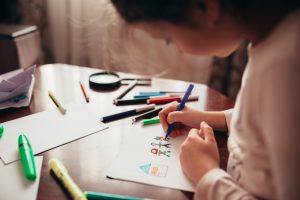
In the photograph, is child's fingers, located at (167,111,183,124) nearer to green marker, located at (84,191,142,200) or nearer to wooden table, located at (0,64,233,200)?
wooden table, located at (0,64,233,200)

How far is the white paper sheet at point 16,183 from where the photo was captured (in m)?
0.50

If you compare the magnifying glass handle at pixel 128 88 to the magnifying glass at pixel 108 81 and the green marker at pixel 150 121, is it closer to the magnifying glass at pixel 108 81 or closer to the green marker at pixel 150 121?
the magnifying glass at pixel 108 81

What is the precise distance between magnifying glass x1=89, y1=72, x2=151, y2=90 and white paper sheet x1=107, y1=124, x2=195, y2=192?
0.77 feet

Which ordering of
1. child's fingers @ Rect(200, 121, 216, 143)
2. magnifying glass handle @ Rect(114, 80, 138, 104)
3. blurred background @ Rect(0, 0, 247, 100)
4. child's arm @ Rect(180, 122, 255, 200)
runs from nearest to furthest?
child's arm @ Rect(180, 122, 255, 200) < child's fingers @ Rect(200, 121, 216, 143) < magnifying glass handle @ Rect(114, 80, 138, 104) < blurred background @ Rect(0, 0, 247, 100)

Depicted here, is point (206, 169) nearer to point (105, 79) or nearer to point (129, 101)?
point (129, 101)

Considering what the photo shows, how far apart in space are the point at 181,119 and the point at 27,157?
32 centimetres

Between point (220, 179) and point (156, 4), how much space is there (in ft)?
0.91

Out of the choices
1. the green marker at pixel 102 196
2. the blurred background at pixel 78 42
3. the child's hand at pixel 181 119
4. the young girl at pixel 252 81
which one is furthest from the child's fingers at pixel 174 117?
the blurred background at pixel 78 42

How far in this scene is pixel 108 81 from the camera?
0.92 metres

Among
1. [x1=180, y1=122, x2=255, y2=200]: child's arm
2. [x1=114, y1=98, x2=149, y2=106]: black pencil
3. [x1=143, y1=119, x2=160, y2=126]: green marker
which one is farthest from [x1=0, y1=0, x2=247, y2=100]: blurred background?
[x1=180, y1=122, x2=255, y2=200]: child's arm

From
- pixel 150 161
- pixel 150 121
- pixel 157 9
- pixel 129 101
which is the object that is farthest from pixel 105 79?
pixel 157 9

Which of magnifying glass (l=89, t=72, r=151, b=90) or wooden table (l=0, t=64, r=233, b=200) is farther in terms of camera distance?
magnifying glass (l=89, t=72, r=151, b=90)

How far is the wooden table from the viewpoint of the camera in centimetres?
52

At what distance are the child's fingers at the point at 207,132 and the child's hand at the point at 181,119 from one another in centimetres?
3
